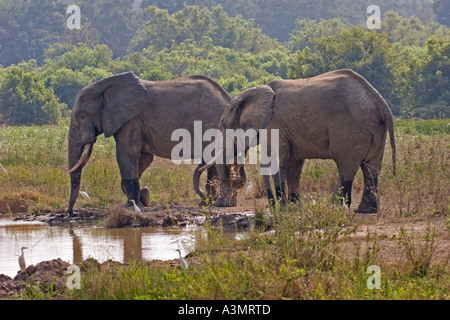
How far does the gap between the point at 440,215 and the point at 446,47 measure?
26865 mm

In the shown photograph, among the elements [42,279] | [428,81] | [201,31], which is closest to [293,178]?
[42,279]

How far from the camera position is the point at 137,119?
42.8ft

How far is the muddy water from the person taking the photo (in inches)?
359

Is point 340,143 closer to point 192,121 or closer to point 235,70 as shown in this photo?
point 192,121

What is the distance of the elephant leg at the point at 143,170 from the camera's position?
13.1 metres

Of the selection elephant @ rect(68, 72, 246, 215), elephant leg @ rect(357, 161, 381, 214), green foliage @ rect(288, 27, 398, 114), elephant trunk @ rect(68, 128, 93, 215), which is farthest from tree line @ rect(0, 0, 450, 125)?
elephant leg @ rect(357, 161, 381, 214)

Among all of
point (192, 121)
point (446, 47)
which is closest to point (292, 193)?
point (192, 121)

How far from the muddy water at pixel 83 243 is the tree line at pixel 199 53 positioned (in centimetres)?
2161

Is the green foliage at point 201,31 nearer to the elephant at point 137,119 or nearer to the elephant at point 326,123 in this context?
the elephant at point 137,119

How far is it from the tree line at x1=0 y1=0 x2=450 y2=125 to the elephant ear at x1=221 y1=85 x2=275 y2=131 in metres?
20.4

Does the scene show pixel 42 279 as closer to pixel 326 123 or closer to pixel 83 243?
pixel 83 243

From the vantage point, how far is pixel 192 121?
42.4 feet

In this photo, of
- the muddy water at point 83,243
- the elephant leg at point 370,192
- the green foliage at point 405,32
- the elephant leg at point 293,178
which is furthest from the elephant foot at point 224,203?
the green foliage at point 405,32

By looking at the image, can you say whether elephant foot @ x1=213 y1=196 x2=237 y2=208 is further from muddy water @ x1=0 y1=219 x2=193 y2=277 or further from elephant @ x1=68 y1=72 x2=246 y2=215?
muddy water @ x1=0 y1=219 x2=193 y2=277
